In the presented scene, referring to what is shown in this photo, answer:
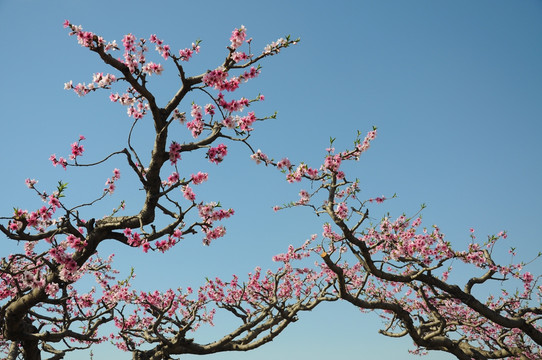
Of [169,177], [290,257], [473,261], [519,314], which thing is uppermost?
[290,257]

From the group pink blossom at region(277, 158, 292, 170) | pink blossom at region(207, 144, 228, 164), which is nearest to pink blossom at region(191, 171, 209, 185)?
pink blossom at region(207, 144, 228, 164)

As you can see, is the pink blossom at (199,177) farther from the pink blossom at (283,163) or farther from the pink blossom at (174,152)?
the pink blossom at (283,163)

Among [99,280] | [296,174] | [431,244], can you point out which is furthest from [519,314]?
[99,280]

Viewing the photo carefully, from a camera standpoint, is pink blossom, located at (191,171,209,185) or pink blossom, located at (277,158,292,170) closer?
pink blossom, located at (191,171,209,185)

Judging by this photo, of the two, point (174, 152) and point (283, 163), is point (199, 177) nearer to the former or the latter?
point (174, 152)

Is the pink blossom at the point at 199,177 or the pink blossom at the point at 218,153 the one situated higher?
the pink blossom at the point at 218,153

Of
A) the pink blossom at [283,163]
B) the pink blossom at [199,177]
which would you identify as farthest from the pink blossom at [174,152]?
the pink blossom at [283,163]

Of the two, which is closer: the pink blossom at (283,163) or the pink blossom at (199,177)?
the pink blossom at (199,177)

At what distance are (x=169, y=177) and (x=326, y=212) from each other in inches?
157

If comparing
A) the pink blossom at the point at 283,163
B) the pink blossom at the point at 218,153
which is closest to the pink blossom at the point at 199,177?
the pink blossom at the point at 218,153

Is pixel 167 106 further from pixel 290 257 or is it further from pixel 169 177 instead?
pixel 290 257

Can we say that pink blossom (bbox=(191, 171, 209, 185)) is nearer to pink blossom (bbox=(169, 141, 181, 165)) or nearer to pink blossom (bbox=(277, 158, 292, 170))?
pink blossom (bbox=(169, 141, 181, 165))

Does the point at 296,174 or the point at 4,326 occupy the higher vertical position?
the point at 296,174

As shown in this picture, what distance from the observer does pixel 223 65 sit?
319 inches
